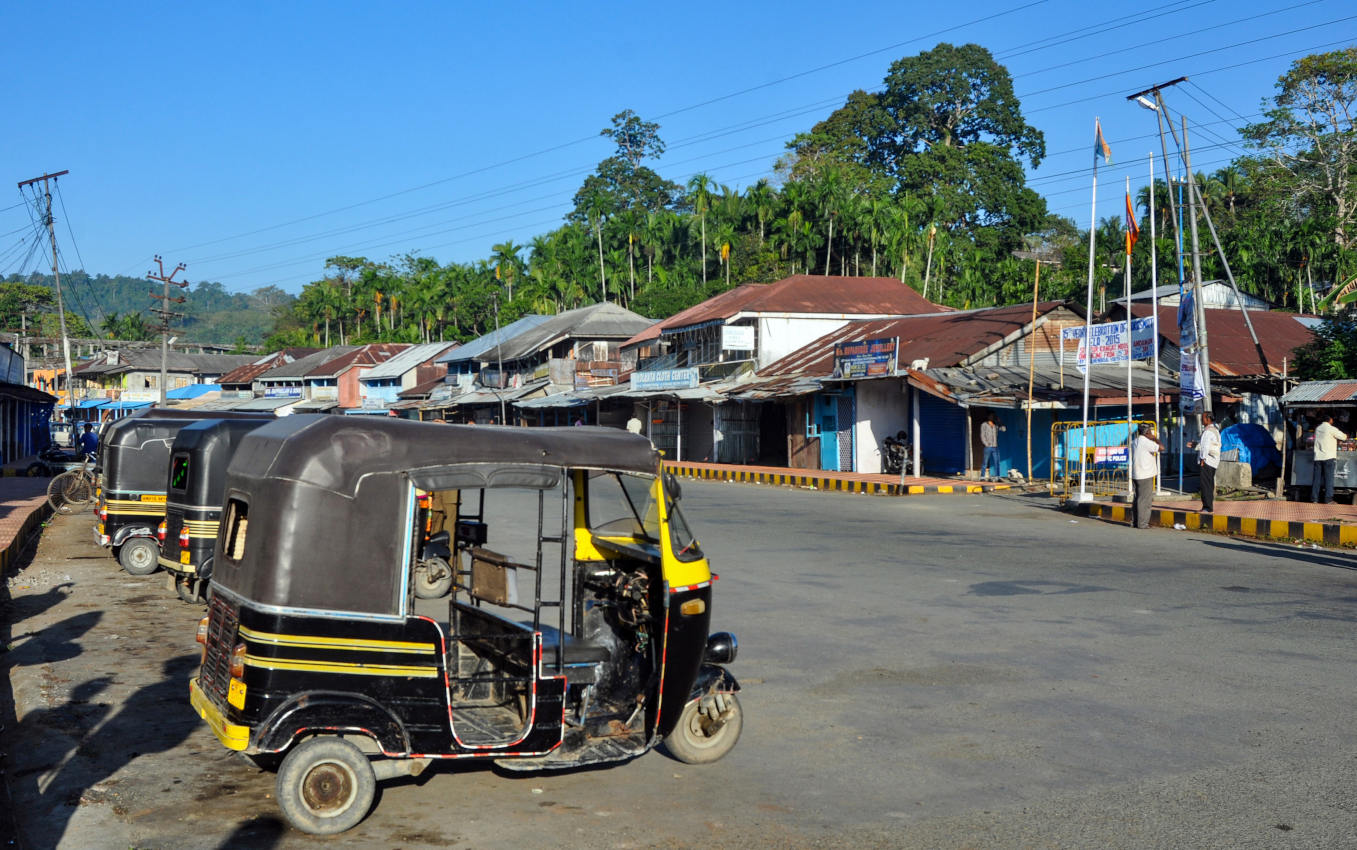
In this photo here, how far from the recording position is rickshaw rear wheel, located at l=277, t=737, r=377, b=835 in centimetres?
488

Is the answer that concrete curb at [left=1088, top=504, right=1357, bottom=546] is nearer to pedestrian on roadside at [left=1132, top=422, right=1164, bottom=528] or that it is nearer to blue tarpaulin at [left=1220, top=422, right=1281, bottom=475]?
pedestrian on roadside at [left=1132, top=422, right=1164, bottom=528]

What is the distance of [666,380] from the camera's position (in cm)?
3947

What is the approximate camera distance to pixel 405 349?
249 feet

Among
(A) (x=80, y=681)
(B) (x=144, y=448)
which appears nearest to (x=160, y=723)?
(A) (x=80, y=681)

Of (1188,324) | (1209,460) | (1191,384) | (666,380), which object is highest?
(666,380)

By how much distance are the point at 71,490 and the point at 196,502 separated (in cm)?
1409

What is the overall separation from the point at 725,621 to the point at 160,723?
4562mm

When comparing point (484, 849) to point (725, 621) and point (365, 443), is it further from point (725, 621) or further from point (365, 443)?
point (725, 621)

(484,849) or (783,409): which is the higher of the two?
(783,409)

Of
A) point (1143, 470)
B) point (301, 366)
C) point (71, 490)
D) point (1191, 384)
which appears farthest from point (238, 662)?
point (301, 366)

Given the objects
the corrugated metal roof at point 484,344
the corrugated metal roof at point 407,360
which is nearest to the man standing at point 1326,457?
the corrugated metal roof at point 484,344

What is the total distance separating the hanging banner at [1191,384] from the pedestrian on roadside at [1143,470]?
380 centimetres

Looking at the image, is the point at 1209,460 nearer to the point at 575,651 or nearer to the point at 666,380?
the point at 575,651

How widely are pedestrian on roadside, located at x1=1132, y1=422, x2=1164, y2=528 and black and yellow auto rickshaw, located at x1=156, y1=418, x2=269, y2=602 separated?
39.9ft
